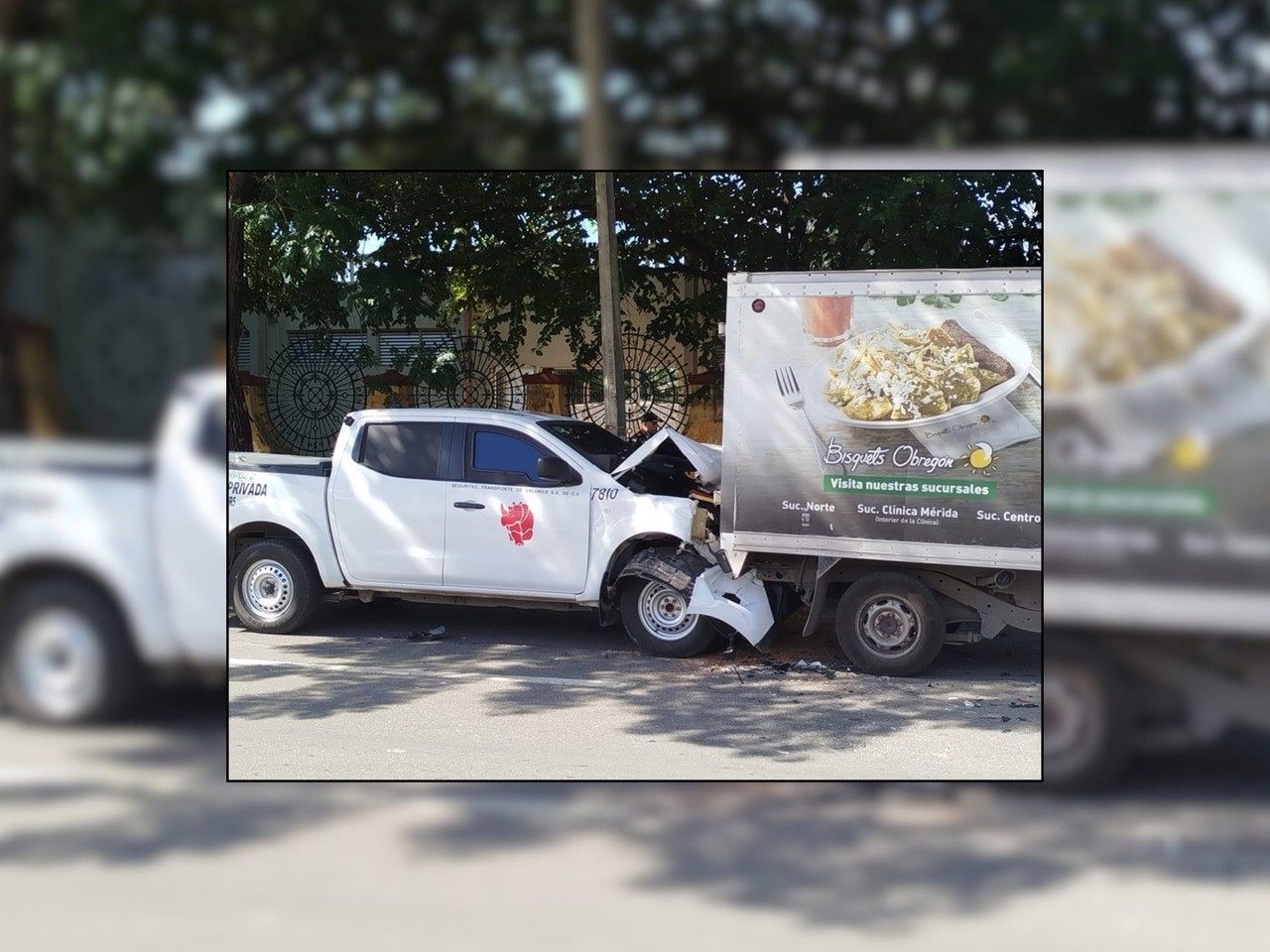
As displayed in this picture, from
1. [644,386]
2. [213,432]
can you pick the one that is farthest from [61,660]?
[644,386]

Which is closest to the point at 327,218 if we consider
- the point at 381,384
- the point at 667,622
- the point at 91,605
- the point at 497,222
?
the point at 497,222

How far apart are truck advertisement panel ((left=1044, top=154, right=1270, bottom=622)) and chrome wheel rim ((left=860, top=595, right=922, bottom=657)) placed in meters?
3.68

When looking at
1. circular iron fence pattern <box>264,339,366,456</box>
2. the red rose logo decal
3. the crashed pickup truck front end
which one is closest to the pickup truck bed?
the red rose logo decal

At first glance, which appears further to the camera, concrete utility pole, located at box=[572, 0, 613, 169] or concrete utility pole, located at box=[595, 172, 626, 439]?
concrete utility pole, located at box=[595, 172, 626, 439]


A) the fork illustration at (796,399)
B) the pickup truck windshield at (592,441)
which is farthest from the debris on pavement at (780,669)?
the pickup truck windshield at (592,441)

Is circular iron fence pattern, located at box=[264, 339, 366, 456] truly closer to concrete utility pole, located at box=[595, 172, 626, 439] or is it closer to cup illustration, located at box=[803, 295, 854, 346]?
concrete utility pole, located at box=[595, 172, 626, 439]

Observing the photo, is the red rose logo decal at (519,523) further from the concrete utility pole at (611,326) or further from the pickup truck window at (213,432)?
the pickup truck window at (213,432)

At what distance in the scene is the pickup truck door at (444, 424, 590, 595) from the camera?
30.6ft

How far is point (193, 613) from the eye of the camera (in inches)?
203

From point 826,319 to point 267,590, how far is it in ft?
16.7

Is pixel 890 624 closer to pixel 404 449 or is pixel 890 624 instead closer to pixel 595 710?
pixel 595 710

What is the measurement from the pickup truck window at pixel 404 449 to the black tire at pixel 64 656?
14.9ft

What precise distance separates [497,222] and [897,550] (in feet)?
23.3

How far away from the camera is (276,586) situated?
991cm
